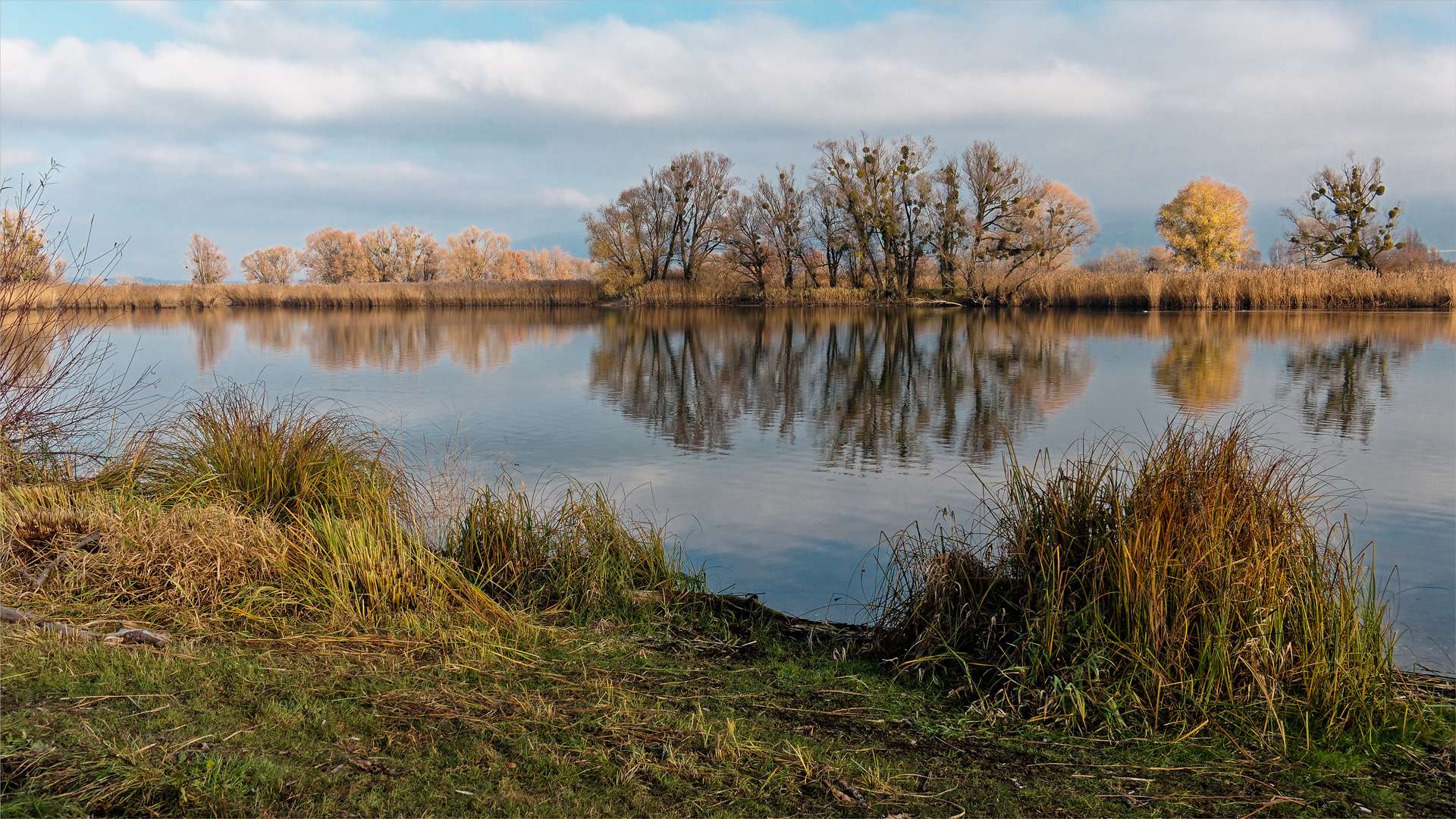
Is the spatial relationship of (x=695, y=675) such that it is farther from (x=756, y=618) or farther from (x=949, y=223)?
(x=949, y=223)

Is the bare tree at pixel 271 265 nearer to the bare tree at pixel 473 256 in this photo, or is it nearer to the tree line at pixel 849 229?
the bare tree at pixel 473 256

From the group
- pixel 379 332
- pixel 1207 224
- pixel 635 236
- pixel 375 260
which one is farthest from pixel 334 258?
pixel 1207 224

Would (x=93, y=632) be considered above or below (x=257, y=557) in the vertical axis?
below

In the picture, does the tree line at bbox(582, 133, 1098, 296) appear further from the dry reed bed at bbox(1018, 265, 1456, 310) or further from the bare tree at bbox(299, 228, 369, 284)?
the bare tree at bbox(299, 228, 369, 284)

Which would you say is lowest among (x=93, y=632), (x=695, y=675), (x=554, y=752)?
(x=695, y=675)

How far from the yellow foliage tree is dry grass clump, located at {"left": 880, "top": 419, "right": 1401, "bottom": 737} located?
3077 inches

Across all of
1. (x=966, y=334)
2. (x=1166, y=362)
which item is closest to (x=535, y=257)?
(x=966, y=334)

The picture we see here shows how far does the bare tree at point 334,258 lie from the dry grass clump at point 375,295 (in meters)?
31.0

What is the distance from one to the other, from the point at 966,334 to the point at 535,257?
11407 cm

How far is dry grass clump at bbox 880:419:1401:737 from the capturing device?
177 inches

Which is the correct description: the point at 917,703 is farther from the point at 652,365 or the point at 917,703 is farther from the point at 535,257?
the point at 535,257

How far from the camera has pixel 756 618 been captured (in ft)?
21.1

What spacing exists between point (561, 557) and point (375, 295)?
7086 centimetres

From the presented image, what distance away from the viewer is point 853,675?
5109 millimetres
